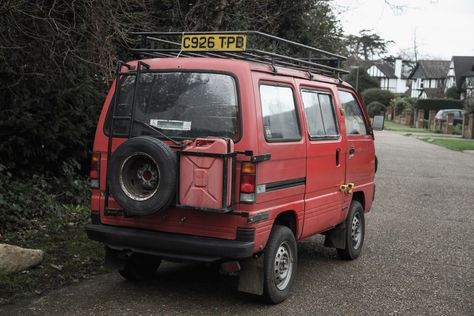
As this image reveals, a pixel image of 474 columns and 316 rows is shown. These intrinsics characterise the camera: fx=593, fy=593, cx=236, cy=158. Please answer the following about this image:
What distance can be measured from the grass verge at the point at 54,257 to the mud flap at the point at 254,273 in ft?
5.93

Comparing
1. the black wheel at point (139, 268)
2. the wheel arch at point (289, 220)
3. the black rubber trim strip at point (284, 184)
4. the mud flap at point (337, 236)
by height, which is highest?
the black rubber trim strip at point (284, 184)

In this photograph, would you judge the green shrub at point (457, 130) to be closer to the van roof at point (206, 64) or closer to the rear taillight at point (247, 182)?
the van roof at point (206, 64)

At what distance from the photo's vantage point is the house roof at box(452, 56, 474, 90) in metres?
73.7

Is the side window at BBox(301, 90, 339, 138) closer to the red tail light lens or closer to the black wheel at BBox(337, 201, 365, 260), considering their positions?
the black wheel at BBox(337, 201, 365, 260)

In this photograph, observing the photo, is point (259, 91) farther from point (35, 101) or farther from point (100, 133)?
point (35, 101)

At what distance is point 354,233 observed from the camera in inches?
285

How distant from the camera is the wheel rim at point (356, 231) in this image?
23.5ft

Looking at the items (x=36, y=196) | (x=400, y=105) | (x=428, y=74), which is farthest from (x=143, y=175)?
(x=428, y=74)

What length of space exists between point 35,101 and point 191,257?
492 cm

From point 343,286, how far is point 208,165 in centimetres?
226

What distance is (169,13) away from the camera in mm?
11562

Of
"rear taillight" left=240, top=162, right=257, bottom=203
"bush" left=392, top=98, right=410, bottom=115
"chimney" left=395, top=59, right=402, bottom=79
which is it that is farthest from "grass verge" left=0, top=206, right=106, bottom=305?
"chimney" left=395, top=59, right=402, bottom=79

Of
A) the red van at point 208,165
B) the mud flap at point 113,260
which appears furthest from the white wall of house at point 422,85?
the mud flap at point 113,260

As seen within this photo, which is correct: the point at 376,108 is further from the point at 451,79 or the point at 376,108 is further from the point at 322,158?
the point at 322,158
